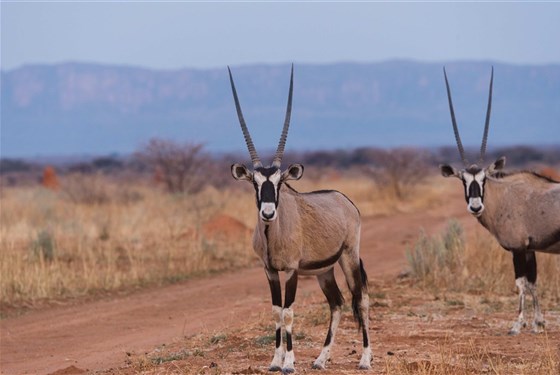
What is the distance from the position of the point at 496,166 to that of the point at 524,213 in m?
0.76

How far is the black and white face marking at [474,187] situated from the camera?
1168cm

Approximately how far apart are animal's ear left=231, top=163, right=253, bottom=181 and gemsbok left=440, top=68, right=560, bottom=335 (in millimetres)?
3473

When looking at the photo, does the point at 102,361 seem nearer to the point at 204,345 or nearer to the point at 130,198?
the point at 204,345

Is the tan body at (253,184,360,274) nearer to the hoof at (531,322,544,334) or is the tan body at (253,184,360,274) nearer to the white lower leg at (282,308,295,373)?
the white lower leg at (282,308,295,373)

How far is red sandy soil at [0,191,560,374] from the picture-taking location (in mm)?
10008

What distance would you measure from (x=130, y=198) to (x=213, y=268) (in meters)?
14.1

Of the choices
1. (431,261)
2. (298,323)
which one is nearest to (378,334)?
(298,323)

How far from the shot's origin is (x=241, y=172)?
9.09 meters

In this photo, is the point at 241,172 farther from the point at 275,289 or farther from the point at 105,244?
the point at 105,244

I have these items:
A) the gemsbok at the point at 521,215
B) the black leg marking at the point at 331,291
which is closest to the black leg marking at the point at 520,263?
the gemsbok at the point at 521,215

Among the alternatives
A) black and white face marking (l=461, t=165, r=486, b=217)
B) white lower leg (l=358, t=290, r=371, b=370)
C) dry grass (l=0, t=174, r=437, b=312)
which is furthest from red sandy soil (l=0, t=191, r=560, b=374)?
black and white face marking (l=461, t=165, r=486, b=217)

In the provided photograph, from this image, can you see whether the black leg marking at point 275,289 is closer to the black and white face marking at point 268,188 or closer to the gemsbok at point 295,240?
the gemsbok at point 295,240

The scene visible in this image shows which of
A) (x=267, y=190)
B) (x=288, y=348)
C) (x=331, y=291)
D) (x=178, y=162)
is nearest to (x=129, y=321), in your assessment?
(x=331, y=291)

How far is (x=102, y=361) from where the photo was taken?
10.6 metres
